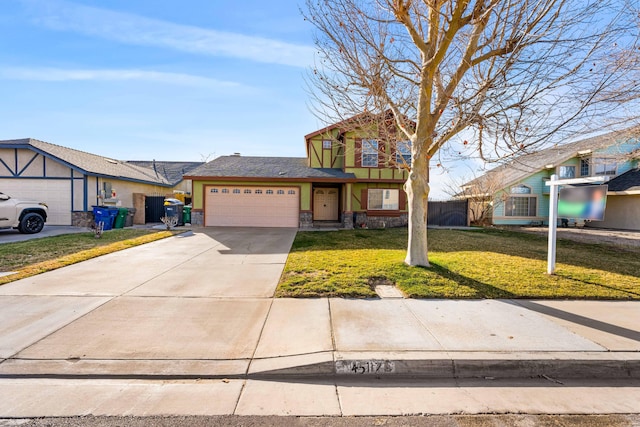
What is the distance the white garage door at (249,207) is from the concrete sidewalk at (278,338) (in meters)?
10.8

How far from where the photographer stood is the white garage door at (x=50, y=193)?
15.7 m

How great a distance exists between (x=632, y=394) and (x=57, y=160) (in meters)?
21.2

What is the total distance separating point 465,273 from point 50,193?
19.9 meters

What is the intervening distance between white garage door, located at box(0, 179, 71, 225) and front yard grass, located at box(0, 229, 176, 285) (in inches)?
212

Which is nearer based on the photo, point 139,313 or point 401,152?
point 139,313

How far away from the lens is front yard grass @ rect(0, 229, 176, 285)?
7047mm

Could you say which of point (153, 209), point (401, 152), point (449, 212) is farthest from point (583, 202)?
point (153, 209)

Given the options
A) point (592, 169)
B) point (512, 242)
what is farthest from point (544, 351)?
point (592, 169)

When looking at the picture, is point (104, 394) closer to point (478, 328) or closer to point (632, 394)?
point (478, 328)

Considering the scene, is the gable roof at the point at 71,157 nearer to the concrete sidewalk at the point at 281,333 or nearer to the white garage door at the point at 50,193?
the white garage door at the point at 50,193

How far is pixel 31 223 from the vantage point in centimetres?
1279

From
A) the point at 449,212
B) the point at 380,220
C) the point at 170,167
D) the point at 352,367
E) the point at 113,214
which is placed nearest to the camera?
the point at 352,367

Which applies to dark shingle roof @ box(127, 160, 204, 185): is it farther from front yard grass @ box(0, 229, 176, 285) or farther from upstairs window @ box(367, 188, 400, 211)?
upstairs window @ box(367, 188, 400, 211)

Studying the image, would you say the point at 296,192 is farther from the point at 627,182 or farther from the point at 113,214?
the point at 627,182
